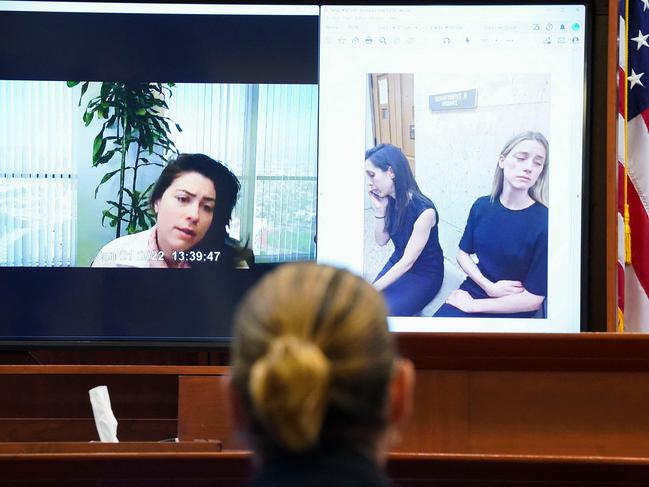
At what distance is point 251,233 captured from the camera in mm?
3412

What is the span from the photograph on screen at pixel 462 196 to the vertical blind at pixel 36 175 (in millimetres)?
1067

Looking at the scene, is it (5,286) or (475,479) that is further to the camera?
(5,286)

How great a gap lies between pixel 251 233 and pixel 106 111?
0.67 meters

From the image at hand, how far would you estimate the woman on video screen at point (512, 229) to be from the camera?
3406 mm

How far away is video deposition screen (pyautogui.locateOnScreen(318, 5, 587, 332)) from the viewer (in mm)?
3396

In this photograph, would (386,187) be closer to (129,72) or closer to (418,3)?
(418,3)

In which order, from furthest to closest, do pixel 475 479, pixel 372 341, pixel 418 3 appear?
pixel 418 3, pixel 475 479, pixel 372 341

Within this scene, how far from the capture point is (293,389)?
2.89ft

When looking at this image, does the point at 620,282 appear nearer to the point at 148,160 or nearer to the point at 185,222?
the point at 185,222

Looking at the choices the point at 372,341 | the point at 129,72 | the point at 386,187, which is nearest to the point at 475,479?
the point at 372,341

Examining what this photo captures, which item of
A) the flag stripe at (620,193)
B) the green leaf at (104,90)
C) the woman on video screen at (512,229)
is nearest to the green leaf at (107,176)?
the green leaf at (104,90)

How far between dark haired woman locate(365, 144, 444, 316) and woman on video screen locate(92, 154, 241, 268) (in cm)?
51

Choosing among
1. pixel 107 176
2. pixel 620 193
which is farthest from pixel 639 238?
pixel 107 176

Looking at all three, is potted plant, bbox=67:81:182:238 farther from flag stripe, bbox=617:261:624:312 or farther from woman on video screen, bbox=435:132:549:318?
flag stripe, bbox=617:261:624:312
